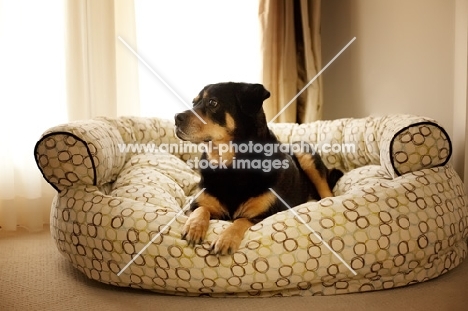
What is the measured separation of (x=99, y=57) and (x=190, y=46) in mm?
637

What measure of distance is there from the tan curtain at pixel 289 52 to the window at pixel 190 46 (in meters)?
0.11

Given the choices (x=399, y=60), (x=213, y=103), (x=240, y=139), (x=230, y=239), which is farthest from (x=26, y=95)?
(x=399, y=60)

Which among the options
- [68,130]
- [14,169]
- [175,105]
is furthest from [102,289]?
[175,105]

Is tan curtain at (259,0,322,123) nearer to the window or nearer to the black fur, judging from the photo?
the window

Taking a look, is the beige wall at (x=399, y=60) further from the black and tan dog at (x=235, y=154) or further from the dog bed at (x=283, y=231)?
the black and tan dog at (x=235, y=154)

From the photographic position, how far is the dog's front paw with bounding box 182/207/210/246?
6.07 ft

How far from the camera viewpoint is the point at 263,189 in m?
2.08

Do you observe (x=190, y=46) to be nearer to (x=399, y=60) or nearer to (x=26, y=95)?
(x=26, y=95)

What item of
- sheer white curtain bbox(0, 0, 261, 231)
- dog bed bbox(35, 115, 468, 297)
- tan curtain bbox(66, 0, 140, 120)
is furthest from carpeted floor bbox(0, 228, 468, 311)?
tan curtain bbox(66, 0, 140, 120)

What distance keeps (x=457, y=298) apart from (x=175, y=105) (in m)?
2.17

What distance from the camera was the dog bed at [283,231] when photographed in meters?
1.82

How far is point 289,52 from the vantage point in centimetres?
345

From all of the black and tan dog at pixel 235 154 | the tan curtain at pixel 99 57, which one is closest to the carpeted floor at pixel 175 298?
the black and tan dog at pixel 235 154

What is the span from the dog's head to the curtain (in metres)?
1.22
